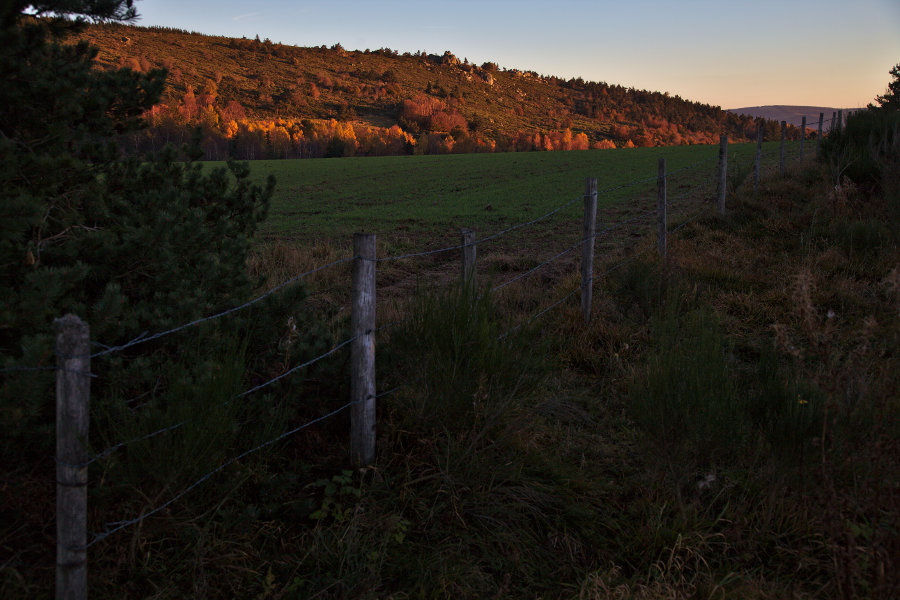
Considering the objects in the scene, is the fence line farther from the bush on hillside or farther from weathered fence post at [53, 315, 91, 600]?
the bush on hillside

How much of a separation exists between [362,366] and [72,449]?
1496 millimetres

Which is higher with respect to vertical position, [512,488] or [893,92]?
[893,92]

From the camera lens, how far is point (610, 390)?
4.89m

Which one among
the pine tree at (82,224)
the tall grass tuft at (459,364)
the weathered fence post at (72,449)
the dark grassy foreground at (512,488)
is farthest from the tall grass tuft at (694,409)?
the weathered fence post at (72,449)

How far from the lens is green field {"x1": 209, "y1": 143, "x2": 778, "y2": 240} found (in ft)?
61.0

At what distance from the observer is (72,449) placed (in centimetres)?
226

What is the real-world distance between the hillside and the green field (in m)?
37.6

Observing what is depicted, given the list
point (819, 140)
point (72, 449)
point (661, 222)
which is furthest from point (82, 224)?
point (819, 140)

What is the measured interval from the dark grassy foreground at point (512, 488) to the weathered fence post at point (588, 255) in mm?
1957

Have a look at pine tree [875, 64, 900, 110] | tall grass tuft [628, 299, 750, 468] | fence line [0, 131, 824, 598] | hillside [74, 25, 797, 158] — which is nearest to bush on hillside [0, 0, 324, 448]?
fence line [0, 131, 824, 598]

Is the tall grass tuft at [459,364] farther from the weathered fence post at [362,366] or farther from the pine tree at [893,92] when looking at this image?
the pine tree at [893,92]

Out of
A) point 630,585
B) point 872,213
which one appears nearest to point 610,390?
point 630,585

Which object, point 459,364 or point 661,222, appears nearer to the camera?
point 459,364

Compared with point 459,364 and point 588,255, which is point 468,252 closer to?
point 459,364
